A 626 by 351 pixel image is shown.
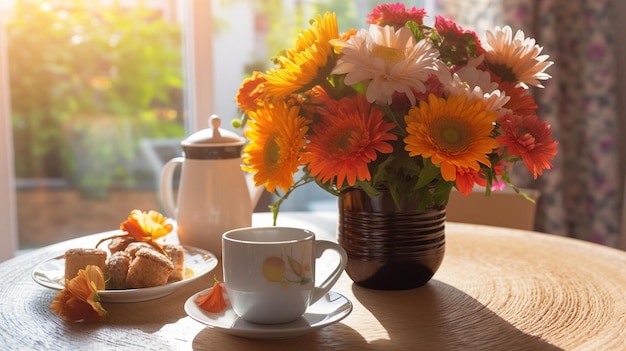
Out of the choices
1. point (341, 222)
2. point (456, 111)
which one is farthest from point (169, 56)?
point (456, 111)

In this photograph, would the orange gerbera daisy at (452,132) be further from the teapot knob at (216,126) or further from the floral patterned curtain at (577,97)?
the floral patterned curtain at (577,97)

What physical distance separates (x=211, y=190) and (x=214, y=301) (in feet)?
1.13

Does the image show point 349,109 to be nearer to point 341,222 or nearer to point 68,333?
point 341,222

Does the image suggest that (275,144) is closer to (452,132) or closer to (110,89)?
(452,132)

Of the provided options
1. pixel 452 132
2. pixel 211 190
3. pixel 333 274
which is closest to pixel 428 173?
pixel 452 132

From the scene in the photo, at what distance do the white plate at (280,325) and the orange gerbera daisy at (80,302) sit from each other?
125 millimetres

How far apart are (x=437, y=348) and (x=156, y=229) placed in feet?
1.86

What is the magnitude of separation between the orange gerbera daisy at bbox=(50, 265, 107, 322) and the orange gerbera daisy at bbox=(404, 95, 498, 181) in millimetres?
454

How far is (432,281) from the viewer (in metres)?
1.13

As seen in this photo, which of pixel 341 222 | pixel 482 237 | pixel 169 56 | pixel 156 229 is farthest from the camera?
pixel 169 56

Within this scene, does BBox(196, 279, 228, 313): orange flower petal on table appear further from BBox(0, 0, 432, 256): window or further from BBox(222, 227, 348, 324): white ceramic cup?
BBox(0, 0, 432, 256): window

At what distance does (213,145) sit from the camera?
1241 millimetres

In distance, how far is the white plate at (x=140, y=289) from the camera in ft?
3.24

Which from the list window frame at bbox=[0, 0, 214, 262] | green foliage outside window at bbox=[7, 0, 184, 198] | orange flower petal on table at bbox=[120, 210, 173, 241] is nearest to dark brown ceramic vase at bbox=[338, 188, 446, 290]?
orange flower petal on table at bbox=[120, 210, 173, 241]
